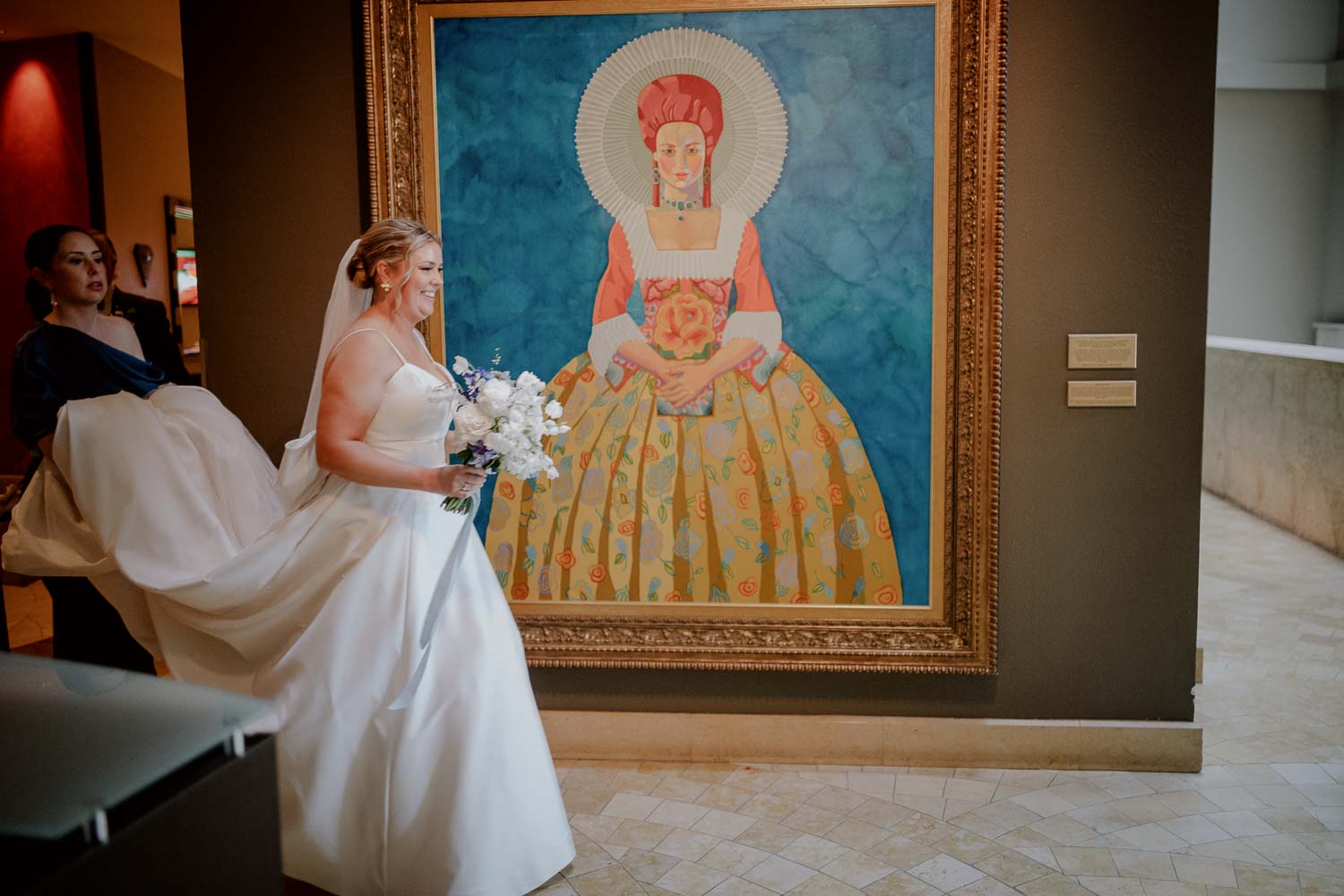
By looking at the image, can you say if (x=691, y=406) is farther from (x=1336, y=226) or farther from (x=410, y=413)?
(x=1336, y=226)

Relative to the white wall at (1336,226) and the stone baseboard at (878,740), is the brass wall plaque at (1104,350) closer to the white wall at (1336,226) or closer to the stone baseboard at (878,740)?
the stone baseboard at (878,740)

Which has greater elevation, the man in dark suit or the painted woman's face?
the painted woman's face

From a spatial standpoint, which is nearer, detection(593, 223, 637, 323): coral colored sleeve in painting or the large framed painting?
the large framed painting

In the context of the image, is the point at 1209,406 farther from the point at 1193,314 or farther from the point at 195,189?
the point at 195,189

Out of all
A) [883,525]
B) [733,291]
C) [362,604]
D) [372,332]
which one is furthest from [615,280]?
[362,604]

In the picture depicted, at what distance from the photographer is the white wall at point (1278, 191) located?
1206cm

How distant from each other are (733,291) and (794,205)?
333 millimetres

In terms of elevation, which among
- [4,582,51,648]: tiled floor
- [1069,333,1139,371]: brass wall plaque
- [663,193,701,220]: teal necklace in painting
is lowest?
[4,582,51,648]: tiled floor

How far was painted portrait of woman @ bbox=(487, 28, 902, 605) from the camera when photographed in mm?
3420

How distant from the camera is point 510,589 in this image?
3.68m

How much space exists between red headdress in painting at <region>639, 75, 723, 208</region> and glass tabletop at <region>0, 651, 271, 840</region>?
97.4 inches

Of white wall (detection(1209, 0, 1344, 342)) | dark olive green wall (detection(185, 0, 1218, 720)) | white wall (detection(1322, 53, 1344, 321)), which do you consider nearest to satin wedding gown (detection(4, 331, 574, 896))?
dark olive green wall (detection(185, 0, 1218, 720))

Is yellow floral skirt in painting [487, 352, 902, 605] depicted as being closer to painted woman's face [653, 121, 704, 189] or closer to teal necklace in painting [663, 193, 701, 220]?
teal necklace in painting [663, 193, 701, 220]

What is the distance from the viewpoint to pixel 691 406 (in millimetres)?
3527
